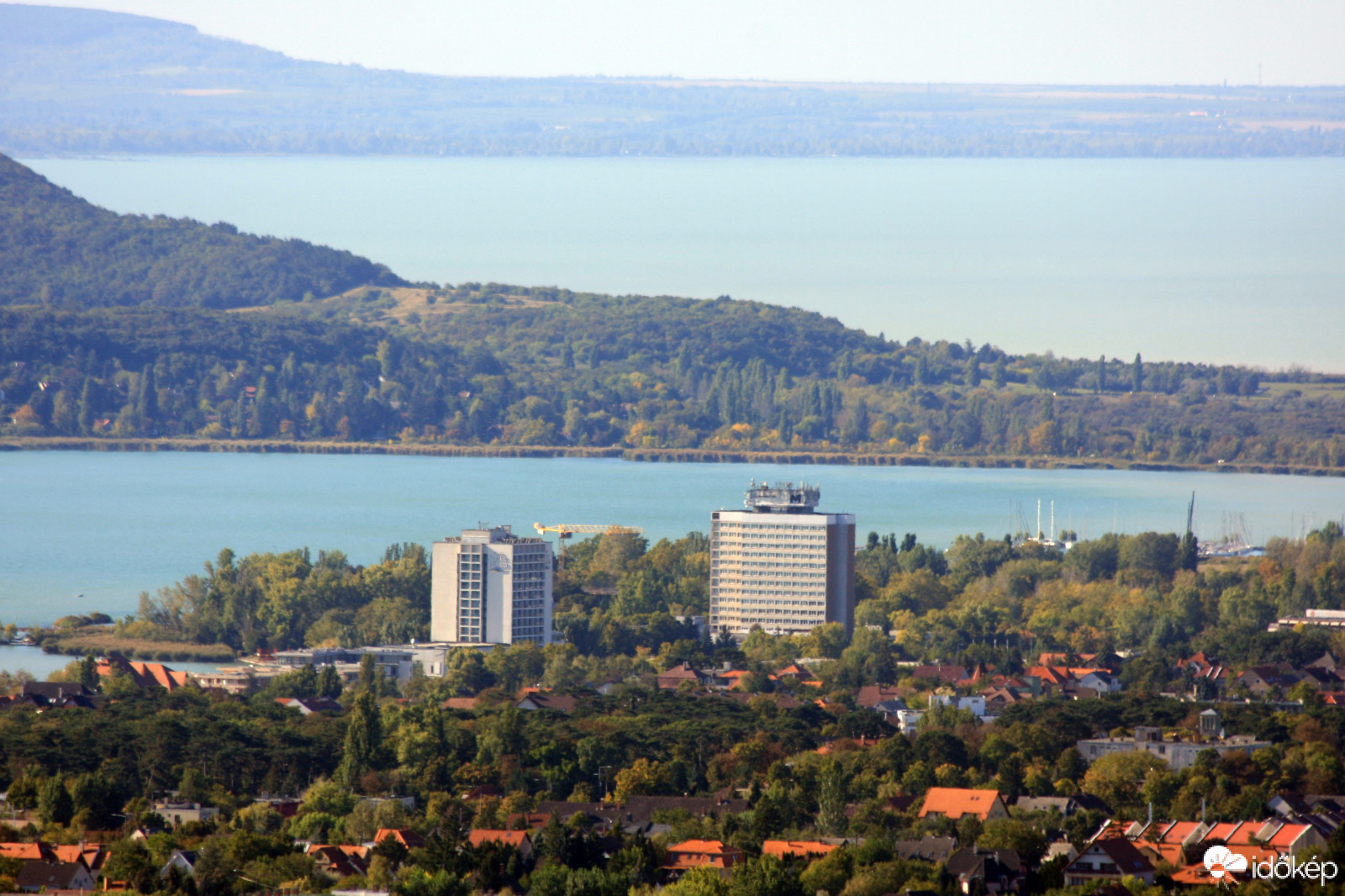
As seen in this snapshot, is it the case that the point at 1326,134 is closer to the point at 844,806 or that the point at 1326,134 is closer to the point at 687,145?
the point at 687,145

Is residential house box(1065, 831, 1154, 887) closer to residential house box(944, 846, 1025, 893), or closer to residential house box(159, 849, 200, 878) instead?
residential house box(944, 846, 1025, 893)

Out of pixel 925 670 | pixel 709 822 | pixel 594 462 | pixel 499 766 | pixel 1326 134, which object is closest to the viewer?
pixel 709 822

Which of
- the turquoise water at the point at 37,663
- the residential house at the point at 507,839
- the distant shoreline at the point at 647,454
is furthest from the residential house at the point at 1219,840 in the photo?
the distant shoreline at the point at 647,454

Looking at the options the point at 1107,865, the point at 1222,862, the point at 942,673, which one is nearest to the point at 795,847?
the point at 1107,865

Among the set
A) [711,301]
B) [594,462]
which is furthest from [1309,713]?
[711,301]

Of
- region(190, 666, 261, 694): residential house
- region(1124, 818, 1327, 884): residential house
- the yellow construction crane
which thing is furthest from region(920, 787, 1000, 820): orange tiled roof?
the yellow construction crane

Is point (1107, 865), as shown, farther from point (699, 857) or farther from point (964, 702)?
point (964, 702)
